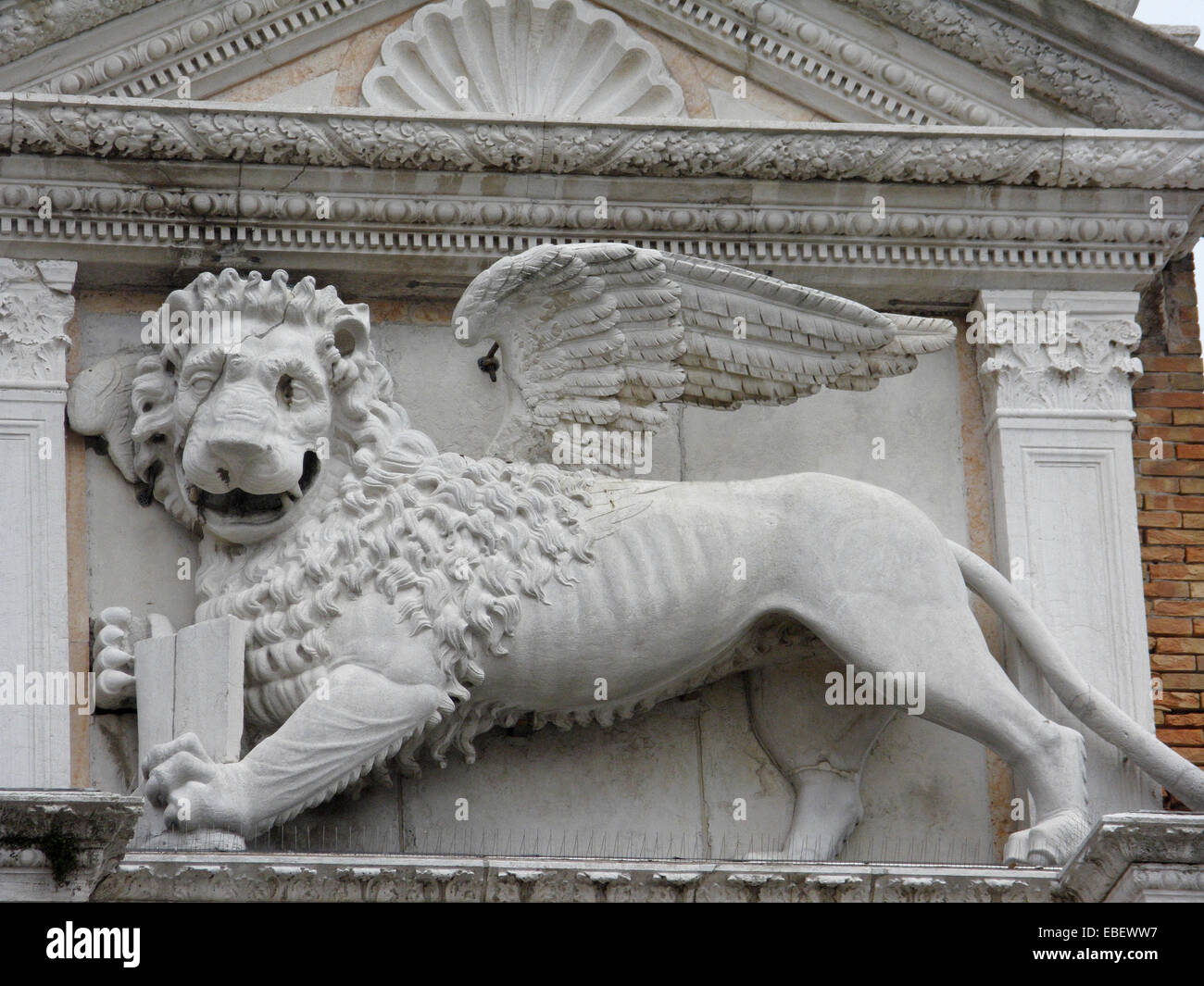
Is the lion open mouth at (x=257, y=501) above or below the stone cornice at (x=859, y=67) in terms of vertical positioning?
below

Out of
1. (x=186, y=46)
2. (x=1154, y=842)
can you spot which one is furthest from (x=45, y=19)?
(x=1154, y=842)

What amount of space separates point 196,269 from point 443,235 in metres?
0.78

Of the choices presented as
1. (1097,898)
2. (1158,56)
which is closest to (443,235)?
(1158,56)

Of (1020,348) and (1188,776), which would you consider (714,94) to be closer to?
(1020,348)

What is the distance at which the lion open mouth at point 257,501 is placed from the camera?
9.02 metres

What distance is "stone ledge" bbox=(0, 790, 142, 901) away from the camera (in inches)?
301

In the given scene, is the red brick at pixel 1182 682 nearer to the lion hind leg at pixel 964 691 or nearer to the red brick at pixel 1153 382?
Result: the lion hind leg at pixel 964 691

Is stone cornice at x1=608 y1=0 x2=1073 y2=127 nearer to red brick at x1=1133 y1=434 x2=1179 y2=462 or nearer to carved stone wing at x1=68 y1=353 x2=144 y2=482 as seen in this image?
red brick at x1=1133 y1=434 x2=1179 y2=462

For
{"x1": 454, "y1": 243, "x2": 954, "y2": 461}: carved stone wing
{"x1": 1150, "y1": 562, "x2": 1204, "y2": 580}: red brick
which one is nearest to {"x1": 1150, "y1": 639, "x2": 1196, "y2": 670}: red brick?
{"x1": 1150, "y1": 562, "x2": 1204, "y2": 580}: red brick

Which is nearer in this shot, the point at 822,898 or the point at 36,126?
the point at 822,898

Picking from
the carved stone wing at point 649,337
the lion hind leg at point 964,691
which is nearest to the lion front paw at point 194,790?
the carved stone wing at point 649,337

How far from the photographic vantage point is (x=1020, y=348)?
32.0ft

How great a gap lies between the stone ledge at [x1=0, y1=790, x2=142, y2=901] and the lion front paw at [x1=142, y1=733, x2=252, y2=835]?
639 millimetres

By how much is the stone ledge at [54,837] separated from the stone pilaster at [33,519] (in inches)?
37.6
